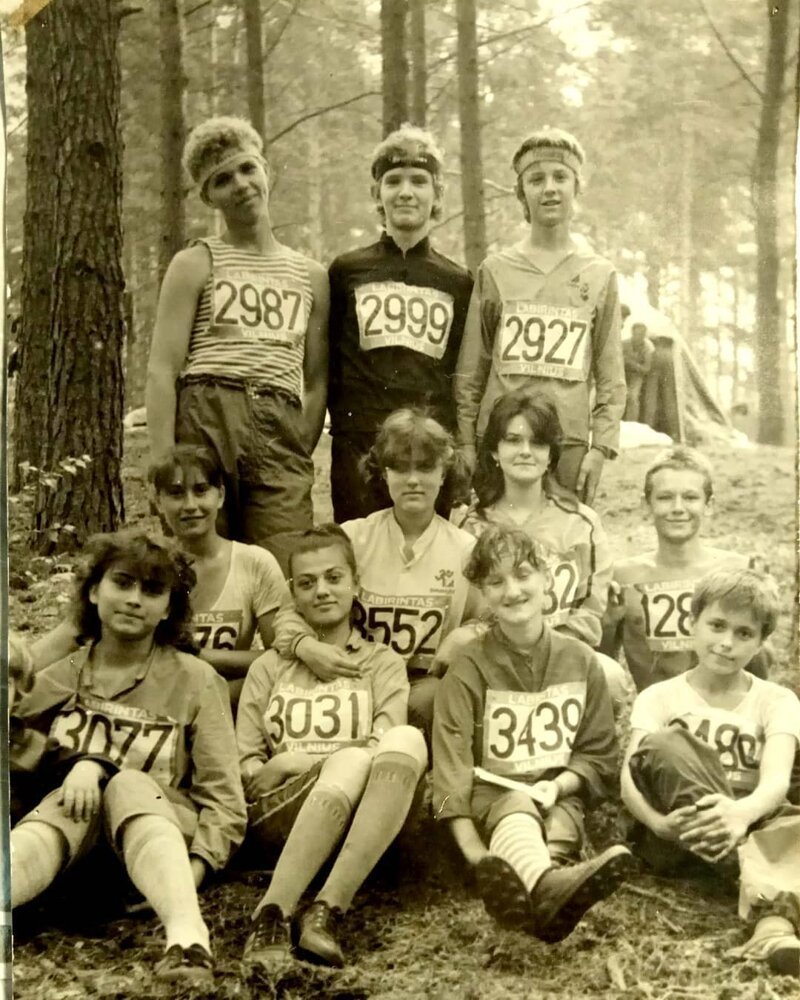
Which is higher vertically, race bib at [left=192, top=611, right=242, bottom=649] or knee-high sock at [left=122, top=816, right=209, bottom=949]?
race bib at [left=192, top=611, right=242, bottom=649]

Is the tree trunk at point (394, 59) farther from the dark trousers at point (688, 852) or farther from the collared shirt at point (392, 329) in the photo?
the dark trousers at point (688, 852)

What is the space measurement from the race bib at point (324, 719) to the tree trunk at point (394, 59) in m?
1.31

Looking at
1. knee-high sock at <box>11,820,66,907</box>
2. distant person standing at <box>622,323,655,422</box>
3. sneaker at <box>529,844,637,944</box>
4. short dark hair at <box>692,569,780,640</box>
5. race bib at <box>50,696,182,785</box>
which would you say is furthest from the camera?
distant person standing at <box>622,323,655,422</box>

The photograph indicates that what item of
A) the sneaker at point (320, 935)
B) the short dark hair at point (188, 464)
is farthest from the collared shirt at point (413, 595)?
the sneaker at point (320, 935)

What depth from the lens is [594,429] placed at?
8.68 feet

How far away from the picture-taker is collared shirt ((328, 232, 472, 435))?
104 inches

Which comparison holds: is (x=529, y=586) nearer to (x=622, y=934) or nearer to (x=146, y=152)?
(x=622, y=934)

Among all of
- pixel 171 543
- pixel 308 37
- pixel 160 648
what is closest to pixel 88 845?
pixel 160 648

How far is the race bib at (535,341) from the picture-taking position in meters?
2.64

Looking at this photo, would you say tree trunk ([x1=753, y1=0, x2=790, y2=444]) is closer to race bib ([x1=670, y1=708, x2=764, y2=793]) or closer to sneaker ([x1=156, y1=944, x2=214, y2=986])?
race bib ([x1=670, y1=708, x2=764, y2=793])

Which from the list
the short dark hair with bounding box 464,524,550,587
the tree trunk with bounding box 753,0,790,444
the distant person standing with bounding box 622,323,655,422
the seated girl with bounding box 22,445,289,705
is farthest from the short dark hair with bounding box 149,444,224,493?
the tree trunk with bounding box 753,0,790,444

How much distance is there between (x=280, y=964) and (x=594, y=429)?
134 centimetres

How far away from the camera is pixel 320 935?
7.58 ft

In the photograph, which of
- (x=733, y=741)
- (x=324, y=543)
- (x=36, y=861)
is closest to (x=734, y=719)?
(x=733, y=741)
